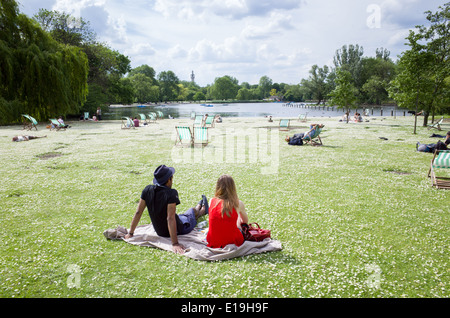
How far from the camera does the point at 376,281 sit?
14.4 ft

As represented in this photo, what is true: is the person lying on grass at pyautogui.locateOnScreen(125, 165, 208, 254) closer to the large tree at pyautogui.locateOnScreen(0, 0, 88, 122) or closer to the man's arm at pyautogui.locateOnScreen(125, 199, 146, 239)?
the man's arm at pyautogui.locateOnScreen(125, 199, 146, 239)

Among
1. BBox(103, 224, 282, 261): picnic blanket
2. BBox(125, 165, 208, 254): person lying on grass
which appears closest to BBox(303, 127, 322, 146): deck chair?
BBox(103, 224, 282, 261): picnic blanket

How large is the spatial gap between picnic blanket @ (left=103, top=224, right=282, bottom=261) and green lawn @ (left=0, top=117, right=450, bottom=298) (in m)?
→ 0.13

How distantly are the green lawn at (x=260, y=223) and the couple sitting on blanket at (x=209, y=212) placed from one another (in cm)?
40

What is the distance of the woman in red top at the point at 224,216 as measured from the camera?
5.00m

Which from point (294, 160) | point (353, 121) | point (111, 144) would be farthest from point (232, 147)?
point (353, 121)

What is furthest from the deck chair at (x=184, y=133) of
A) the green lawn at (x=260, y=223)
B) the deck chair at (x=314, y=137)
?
the deck chair at (x=314, y=137)

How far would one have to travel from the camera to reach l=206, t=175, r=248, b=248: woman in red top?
5.00 meters

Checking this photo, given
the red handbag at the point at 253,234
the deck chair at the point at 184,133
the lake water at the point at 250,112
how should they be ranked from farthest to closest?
the lake water at the point at 250,112 < the deck chair at the point at 184,133 < the red handbag at the point at 253,234

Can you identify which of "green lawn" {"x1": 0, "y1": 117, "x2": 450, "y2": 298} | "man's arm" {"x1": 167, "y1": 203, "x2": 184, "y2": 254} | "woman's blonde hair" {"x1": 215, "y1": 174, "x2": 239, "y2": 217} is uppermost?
"woman's blonde hair" {"x1": 215, "y1": 174, "x2": 239, "y2": 217}

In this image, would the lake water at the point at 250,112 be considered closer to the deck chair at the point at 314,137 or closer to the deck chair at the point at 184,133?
the deck chair at the point at 314,137

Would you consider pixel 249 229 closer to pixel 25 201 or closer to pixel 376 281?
pixel 376 281

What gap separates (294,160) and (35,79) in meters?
28.9

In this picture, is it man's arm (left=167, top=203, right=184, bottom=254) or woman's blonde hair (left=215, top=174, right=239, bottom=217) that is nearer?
woman's blonde hair (left=215, top=174, right=239, bottom=217)
